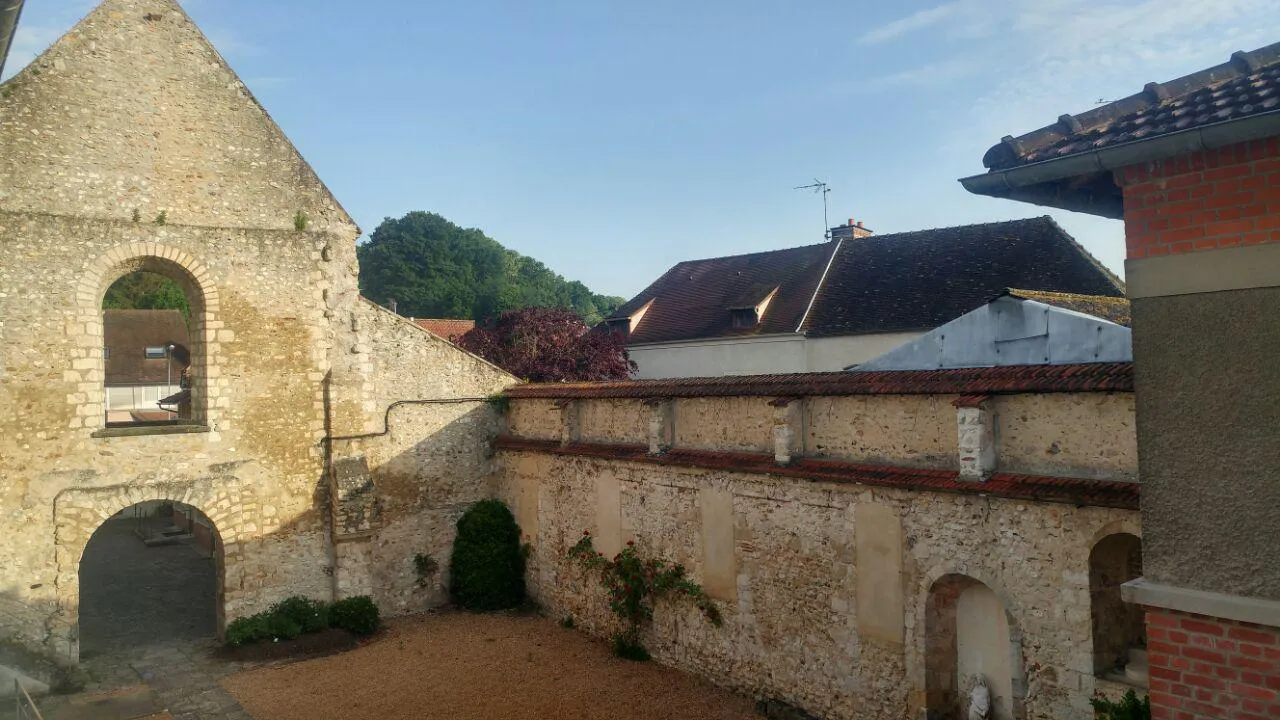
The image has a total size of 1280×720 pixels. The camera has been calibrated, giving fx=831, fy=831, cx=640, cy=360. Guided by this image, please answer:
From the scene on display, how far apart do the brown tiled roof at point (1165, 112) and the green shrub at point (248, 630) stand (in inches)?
520

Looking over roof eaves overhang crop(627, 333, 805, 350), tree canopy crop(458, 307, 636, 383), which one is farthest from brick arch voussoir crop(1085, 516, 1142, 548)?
roof eaves overhang crop(627, 333, 805, 350)

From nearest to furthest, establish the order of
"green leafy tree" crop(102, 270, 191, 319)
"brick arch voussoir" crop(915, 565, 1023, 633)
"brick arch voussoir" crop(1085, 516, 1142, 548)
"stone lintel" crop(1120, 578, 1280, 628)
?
"stone lintel" crop(1120, 578, 1280, 628) < "brick arch voussoir" crop(1085, 516, 1142, 548) < "brick arch voussoir" crop(915, 565, 1023, 633) < "green leafy tree" crop(102, 270, 191, 319)

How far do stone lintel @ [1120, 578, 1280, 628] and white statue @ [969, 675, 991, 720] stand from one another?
169 inches

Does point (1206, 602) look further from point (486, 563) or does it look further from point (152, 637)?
point (152, 637)

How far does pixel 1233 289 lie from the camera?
4523mm

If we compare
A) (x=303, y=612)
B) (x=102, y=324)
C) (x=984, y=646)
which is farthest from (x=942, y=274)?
(x=102, y=324)

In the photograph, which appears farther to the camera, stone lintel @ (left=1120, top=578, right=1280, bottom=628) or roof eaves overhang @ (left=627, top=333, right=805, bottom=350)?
roof eaves overhang @ (left=627, top=333, right=805, bottom=350)

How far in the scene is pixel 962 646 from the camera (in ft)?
29.3

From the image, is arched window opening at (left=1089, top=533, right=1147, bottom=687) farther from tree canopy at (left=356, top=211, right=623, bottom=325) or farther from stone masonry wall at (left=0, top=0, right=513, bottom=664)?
tree canopy at (left=356, top=211, right=623, bottom=325)

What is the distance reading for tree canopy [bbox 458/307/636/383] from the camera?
24.7 m

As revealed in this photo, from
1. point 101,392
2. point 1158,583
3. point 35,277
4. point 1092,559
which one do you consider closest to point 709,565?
point 1092,559

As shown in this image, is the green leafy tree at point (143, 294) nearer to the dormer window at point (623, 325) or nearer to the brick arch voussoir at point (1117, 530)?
the dormer window at point (623, 325)

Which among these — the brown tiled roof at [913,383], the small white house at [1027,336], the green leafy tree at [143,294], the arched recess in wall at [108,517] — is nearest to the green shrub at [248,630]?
the arched recess in wall at [108,517]

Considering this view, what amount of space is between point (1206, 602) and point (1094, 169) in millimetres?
2467
